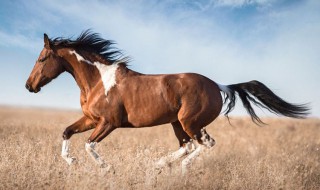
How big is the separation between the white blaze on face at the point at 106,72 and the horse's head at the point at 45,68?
329 millimetres

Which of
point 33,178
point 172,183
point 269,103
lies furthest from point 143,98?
point 269,103

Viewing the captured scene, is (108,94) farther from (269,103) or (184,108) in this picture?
(269,103)

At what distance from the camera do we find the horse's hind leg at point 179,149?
22.6 feet

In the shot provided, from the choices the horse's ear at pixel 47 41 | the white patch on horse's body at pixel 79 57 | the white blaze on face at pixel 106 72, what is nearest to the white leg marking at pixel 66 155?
the white blaze on face at pixel 106 72

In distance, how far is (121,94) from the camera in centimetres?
708

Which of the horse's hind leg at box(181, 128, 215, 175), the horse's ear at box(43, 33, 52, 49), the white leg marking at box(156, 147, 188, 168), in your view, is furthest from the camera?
the horse's ear at box(43, 33, 52, 49)

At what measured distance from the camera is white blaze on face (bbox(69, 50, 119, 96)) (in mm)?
7176

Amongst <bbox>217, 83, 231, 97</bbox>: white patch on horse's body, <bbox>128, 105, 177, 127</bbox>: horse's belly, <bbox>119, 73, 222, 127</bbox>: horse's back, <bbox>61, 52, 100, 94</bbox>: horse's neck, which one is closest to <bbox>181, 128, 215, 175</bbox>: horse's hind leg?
<bbox>119, 73, 222, 127</bbox>: horse's back

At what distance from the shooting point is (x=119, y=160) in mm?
6879

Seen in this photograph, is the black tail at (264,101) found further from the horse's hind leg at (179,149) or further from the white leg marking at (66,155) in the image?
the white leg marking at (66,155)

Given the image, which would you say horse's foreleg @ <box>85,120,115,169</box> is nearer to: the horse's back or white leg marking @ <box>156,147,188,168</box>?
the horse's back

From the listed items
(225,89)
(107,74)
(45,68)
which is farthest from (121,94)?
(225,89)

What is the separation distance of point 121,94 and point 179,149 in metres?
1.45

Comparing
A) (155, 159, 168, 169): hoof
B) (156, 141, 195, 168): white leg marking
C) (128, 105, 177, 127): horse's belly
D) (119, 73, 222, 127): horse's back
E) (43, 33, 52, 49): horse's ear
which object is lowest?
(155, 159, 168, 169): hoof
